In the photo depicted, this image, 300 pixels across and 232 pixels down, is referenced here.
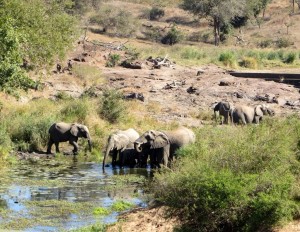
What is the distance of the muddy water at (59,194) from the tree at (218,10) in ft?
145

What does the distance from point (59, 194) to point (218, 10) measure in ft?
163

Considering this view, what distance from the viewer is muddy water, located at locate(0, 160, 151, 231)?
15.4m

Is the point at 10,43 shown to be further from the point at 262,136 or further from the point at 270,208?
the point at 270,208

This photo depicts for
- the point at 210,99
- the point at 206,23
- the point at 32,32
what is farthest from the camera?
the point at 206,23

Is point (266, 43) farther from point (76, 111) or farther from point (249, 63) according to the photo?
point (76, 111)

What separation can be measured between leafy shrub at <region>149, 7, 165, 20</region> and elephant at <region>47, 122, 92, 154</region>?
184 ft

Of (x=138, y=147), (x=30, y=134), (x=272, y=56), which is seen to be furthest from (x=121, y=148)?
(x=272, y=56)

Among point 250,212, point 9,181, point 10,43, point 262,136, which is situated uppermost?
point 10,43

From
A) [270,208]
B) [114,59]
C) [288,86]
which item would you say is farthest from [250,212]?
[114,59]

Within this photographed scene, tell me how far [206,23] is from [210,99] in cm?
4300

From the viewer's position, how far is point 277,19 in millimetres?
79562

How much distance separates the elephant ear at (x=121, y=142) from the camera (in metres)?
23.6

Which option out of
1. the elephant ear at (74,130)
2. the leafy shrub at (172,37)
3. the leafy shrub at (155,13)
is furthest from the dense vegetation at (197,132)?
the leafy shrub at (155,13)

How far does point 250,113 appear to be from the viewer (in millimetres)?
31891
